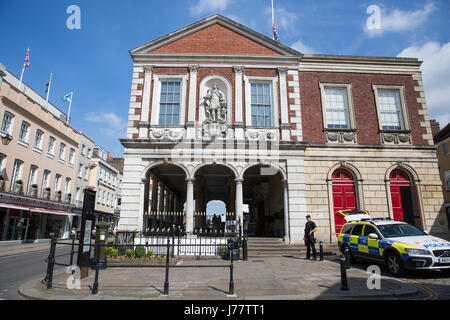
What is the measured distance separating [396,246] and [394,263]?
55cm

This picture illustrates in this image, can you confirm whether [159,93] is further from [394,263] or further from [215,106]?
[394,263]

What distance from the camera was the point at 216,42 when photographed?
55.6 ft

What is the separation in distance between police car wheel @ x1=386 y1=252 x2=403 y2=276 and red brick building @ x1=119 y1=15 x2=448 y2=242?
5761 millimetres

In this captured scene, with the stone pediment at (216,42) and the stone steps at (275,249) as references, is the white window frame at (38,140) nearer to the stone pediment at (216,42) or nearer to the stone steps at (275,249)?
the stone pediment at (216,42)

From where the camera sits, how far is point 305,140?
1578 centimetres

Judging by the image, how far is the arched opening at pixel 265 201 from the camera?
16.2 m

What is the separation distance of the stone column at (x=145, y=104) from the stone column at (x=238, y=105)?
494 centimetres

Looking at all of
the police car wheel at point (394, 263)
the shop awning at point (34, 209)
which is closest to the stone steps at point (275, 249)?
the police car wheel at point (394, 263)

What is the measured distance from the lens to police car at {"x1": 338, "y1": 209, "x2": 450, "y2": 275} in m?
7.70

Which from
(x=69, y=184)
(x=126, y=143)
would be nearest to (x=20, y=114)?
(x=69, y=184)

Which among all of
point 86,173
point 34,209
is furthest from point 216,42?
point 86,173

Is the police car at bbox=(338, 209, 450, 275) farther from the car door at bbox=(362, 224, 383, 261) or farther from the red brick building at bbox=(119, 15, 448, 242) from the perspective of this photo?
the red brick building at bbox=(119, 15, 448, 242)

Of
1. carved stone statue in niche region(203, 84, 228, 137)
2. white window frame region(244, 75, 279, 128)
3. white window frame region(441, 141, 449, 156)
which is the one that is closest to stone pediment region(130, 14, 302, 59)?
white window frame region(244, 75, 279, 128)
